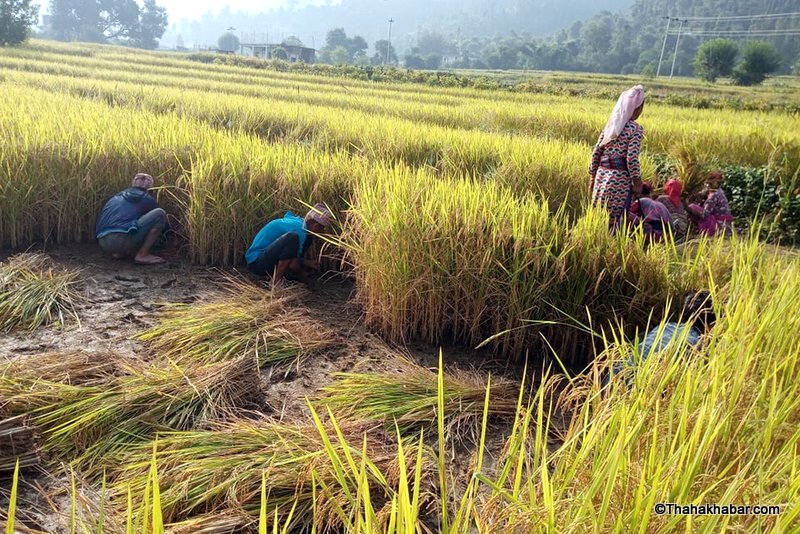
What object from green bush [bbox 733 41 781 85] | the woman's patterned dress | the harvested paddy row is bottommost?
the woman's patterned dress

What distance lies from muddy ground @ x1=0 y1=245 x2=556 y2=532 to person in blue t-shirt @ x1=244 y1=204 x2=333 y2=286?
0.25 m

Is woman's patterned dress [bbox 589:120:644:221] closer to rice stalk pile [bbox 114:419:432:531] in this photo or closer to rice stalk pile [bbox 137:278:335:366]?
rice stalk pile [bbox 137:278:335:366]

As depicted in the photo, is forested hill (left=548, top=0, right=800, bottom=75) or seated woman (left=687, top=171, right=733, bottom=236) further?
forested hill (left=548, top=0, right=800, bottom=75)

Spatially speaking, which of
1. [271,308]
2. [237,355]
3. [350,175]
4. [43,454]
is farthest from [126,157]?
[43,454]

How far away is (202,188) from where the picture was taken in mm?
4141

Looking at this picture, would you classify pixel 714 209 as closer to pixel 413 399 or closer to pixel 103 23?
pixel 413 399

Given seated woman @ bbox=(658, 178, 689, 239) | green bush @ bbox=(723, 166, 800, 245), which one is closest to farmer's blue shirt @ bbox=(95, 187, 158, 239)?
seated woman @ bbox=(658, 178, 689, 239)

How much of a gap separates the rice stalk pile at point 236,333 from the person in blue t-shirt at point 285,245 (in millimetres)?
419

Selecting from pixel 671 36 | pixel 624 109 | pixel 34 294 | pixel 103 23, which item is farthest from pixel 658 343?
pixel 671 36

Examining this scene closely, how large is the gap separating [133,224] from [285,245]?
4.11 ft

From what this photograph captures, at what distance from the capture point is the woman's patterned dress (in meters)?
4.03

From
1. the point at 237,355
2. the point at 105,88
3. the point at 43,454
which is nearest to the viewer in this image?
the point at 43,454

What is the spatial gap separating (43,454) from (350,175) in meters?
3.02

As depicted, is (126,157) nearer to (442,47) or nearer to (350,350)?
(350,350)
